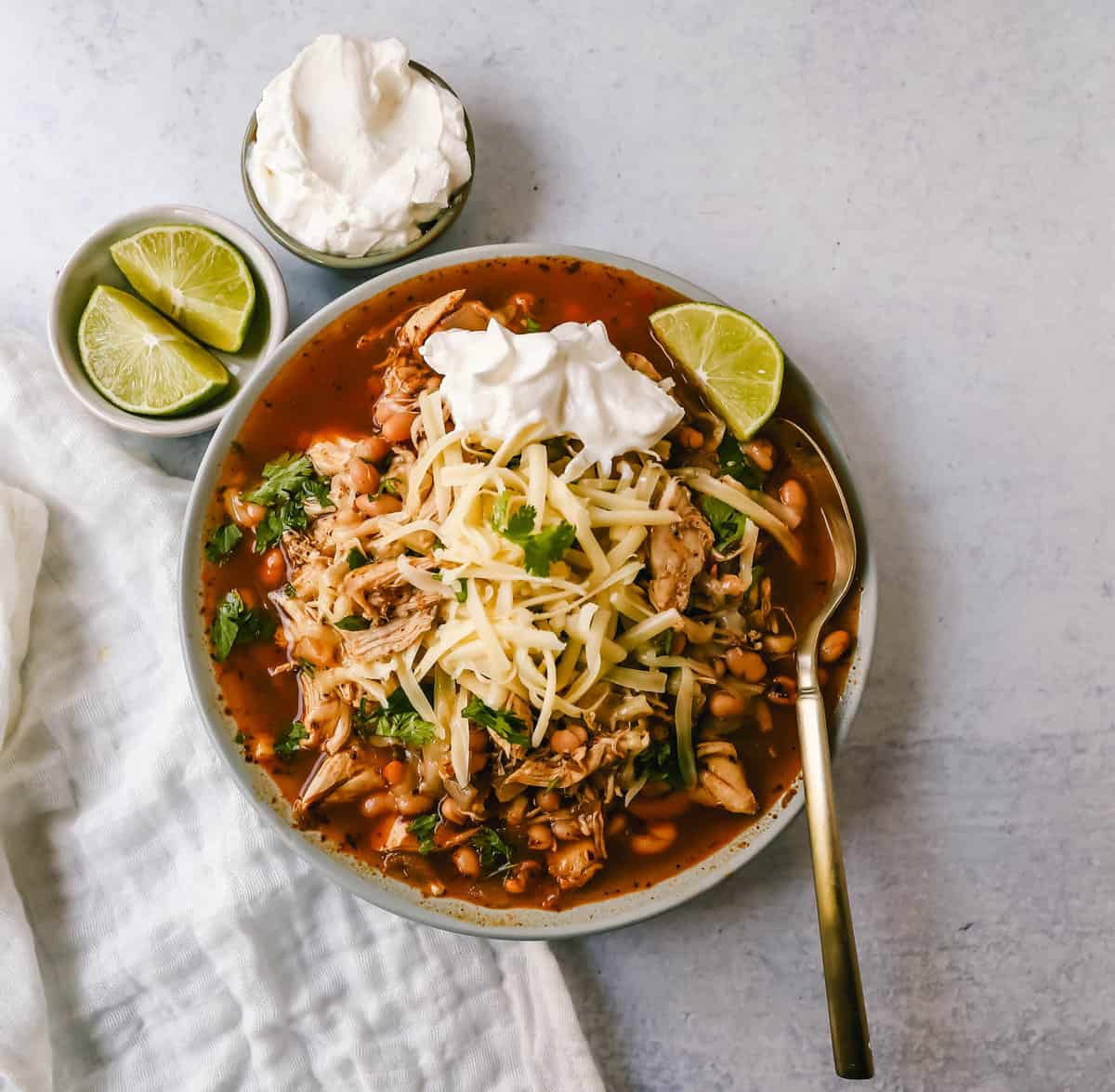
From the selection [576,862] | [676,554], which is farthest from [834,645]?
[576,862]

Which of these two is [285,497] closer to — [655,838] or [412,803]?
[412,803]

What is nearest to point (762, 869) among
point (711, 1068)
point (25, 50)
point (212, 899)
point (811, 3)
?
point (711, 1068)

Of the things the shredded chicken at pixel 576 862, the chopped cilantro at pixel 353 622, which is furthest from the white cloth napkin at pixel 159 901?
the chopped cilantro at pixel 353 622

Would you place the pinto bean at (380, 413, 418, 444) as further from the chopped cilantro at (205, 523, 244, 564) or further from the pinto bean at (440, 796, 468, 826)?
the pinto bean at (440, 796, 468, 826)

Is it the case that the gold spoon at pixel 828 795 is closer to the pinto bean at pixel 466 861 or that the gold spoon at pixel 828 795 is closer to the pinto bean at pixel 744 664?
the pinto bean at pixel 744 664

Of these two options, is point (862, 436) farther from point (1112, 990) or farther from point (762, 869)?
point (1112, 990)

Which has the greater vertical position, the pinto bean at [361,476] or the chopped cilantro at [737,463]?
the pinto bean at [361,476]
